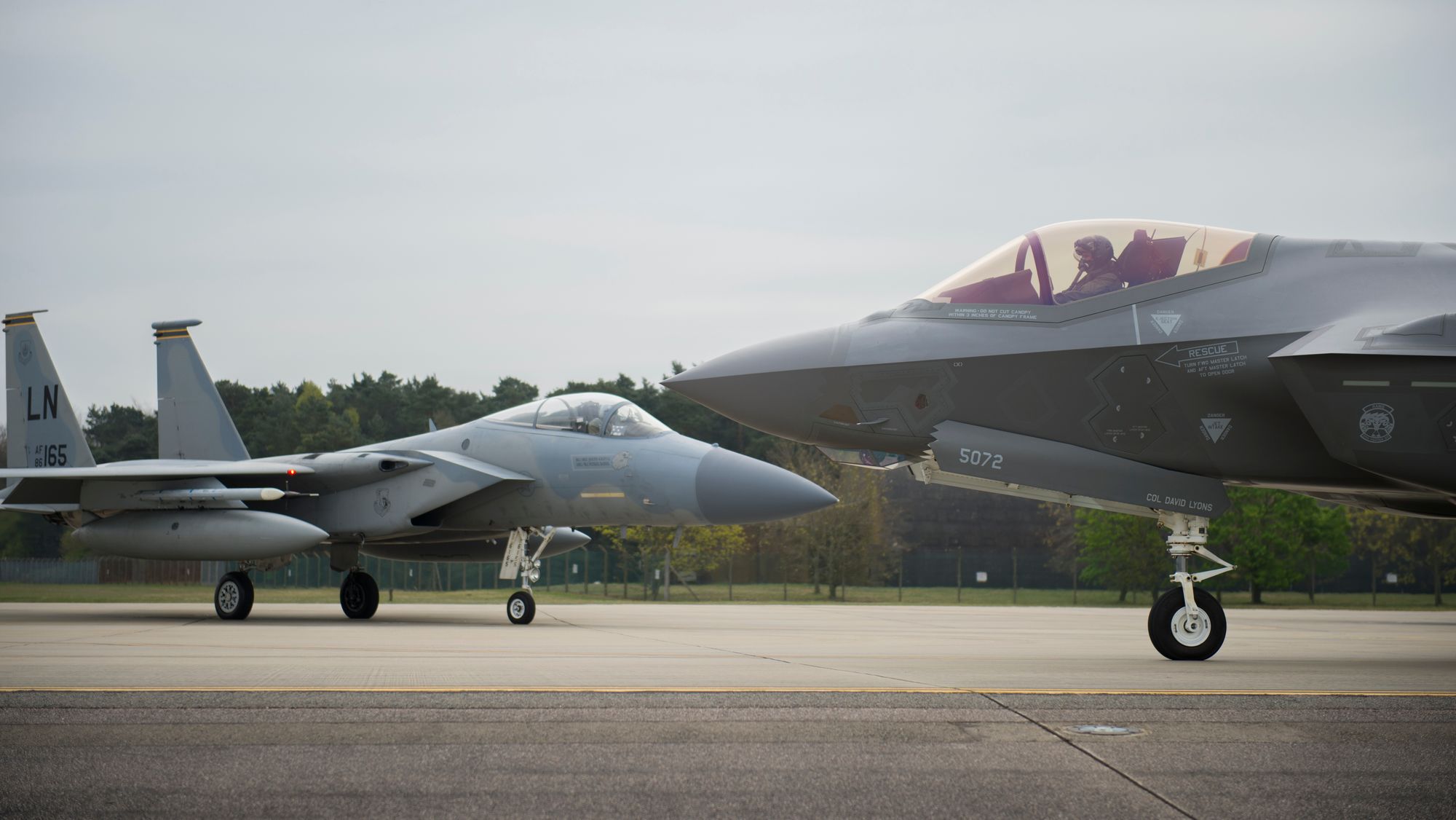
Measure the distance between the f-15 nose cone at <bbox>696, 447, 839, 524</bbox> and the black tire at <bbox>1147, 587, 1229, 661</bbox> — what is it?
643 centimetres

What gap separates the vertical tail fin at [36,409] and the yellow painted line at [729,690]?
16097 millimetres

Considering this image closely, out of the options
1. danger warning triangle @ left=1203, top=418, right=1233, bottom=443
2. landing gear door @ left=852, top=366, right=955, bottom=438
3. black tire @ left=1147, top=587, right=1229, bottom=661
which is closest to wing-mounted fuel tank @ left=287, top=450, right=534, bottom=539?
landing gear door @ left=852, top=366, right=955, bottom=438

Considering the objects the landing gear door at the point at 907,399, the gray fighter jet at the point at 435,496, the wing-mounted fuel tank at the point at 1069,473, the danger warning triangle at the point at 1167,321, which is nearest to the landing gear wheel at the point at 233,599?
the gray fighter jet at the point at 435,496

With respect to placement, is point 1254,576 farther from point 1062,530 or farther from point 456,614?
point 456,614

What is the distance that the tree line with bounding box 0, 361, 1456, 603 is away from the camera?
39.0 m

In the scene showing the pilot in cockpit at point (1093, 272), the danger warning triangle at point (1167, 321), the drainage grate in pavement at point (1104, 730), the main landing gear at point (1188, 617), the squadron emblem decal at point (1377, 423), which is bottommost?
the drainage grate in pavement at point (1104, 730)

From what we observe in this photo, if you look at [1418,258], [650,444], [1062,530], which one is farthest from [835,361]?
[1062,530]

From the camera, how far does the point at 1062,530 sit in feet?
206

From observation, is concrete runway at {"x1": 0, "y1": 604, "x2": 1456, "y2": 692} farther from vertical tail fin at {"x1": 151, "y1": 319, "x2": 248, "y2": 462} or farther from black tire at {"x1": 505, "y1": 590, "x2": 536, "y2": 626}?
vertical tail fin at {"x1": 151, "y1": 319, "x2": 248, "y2": 462}

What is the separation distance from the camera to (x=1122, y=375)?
810 centimetres

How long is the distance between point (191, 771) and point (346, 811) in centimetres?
73

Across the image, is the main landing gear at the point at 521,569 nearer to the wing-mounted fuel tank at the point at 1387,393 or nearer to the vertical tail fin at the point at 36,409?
the vertical tail fin at the point at 36,409

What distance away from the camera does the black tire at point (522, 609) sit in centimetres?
1523

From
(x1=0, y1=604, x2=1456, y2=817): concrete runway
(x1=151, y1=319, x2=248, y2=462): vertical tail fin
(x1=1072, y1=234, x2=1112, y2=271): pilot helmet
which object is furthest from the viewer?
(x1=151, y1=319, x2=248, y2=462): vertical tail fin
